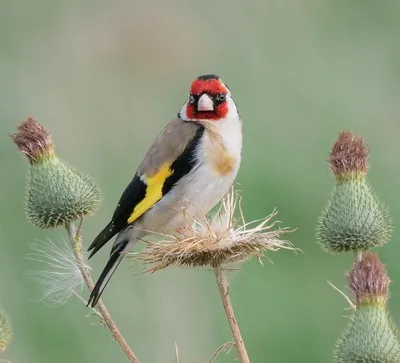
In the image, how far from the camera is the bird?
16.8 feet

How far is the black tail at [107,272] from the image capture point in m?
4.51

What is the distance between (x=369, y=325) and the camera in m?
4.16

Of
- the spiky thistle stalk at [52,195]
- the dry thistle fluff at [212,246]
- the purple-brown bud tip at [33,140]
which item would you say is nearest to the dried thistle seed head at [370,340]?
the dry thistle fluff at [212,246]

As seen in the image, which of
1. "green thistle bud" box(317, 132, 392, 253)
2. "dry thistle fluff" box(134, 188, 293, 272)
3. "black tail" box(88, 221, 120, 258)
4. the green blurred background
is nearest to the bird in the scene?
"black tail" box(88, 221, 120, 258)

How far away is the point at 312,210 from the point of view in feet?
27.6

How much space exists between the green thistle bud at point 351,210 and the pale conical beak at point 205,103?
0.69 metres

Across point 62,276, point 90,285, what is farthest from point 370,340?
point 62,276

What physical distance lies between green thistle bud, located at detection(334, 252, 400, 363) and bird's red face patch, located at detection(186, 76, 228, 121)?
1387mm

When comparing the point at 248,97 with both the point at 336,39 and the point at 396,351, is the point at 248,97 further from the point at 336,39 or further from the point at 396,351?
the point at 396,351

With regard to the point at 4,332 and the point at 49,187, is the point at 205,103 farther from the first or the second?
the point at 4,332

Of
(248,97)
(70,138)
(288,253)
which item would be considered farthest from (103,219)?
(248,97)

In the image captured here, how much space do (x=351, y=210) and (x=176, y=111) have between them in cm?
413

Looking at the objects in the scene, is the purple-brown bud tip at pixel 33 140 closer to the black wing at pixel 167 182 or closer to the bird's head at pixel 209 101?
the black wing at pixel 167 182

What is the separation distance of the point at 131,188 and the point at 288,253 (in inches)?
136
